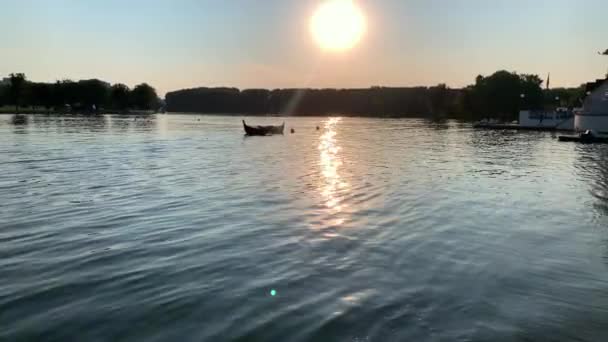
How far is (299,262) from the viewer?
40.0 ft

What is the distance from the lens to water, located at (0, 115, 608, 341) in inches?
341

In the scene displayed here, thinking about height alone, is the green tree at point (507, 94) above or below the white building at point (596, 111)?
above

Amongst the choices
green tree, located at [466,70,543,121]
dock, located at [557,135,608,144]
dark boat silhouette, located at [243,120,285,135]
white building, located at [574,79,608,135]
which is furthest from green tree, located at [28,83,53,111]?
→ dock, located at [557,135,608,144]

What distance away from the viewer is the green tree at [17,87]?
179 m

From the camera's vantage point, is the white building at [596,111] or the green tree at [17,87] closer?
the white building at [596,111]

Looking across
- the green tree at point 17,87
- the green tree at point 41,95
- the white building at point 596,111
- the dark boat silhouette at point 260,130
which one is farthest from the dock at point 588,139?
the green tree at point 41,95

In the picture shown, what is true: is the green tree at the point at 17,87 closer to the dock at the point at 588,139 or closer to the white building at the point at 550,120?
the white building at the point at 550,120

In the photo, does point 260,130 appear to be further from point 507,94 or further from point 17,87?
point 17,87

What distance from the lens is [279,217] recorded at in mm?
17438

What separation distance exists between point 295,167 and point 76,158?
17.6 m

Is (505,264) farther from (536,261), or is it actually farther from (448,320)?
(448,320)

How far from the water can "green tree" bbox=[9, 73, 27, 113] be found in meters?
184

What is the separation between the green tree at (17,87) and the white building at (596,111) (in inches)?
7392

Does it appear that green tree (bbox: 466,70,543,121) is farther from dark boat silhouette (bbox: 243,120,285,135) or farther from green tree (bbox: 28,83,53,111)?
green tree (bbox: 28,83,53,111)
